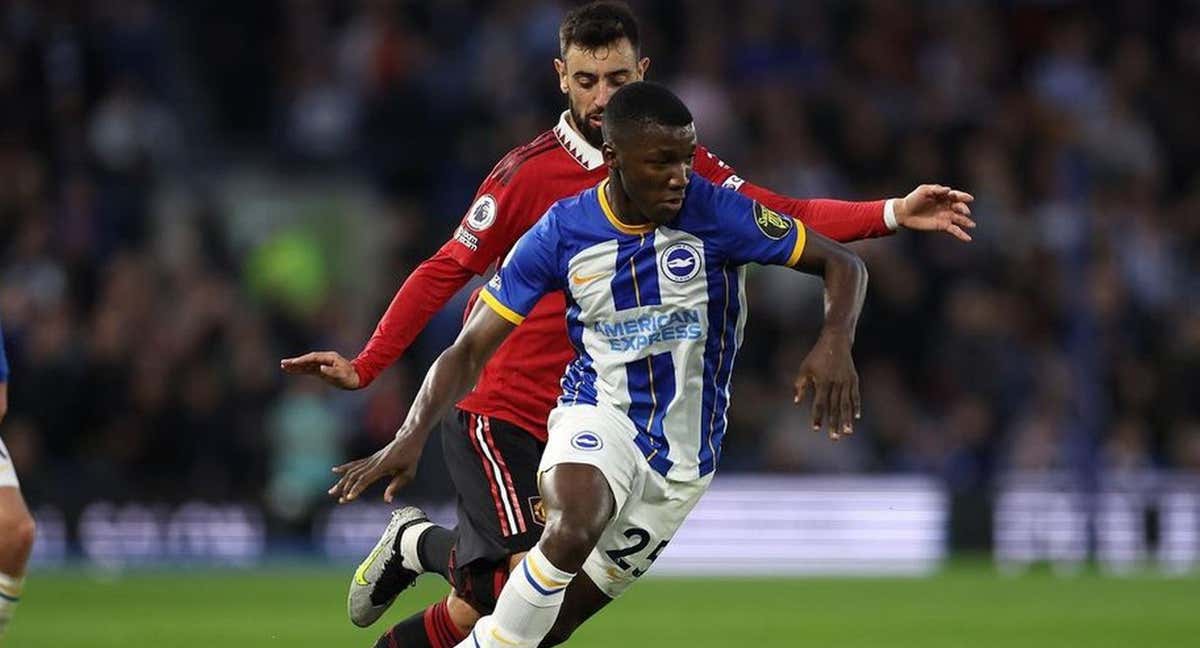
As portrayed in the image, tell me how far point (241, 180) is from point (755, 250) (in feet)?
37.5

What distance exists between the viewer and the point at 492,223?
675cm

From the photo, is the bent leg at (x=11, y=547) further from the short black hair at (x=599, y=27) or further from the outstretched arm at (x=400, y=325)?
the short black hair at (x=599, y=27)

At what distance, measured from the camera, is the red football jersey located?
6711 mm

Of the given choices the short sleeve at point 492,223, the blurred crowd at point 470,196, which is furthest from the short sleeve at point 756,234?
the blurred crowd at point 470,196

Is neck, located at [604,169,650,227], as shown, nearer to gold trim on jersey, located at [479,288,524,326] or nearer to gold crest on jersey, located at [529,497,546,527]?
gold trim on jersey, located at [479,288,524,326]

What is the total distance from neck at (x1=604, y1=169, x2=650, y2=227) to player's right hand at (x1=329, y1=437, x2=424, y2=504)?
0.93 meters

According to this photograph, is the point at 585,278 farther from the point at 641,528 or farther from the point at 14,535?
the point at 14,535

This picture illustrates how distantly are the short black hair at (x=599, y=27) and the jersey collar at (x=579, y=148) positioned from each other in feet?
0.81

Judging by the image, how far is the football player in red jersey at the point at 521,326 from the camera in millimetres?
6629

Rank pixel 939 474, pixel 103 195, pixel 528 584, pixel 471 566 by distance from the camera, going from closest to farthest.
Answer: pixel 528 584
pixel 471 566
pixel 939 474
pixel 103 195

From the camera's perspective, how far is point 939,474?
588 inches

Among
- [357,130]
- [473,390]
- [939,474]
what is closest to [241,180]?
[357,130]

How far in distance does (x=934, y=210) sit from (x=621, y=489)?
1314 millimetres

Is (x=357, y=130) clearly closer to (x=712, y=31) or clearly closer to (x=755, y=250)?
(x=712, y=31)
